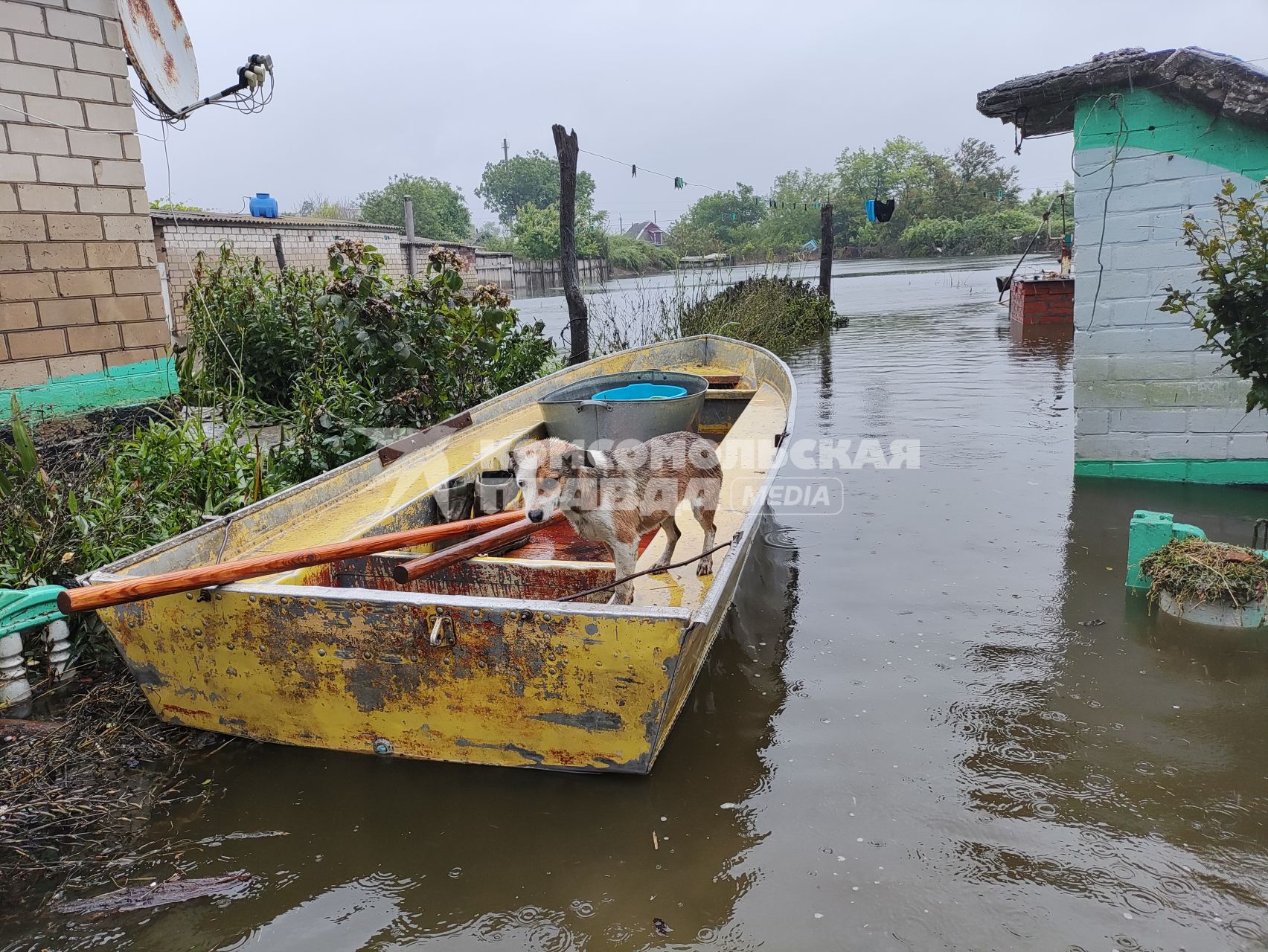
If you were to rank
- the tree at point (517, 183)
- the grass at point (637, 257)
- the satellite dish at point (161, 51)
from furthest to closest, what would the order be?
the tree at point (517, 183), the grass at point (637, 257), the satellite dish at point (161, 51)

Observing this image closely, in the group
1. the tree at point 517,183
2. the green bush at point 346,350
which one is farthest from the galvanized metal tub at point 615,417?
the tree at point 517,183

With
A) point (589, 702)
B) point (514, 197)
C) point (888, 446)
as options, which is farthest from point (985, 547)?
point (514, 197)

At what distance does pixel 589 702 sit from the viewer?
272 centimetres

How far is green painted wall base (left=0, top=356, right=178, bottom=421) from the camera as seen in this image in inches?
222

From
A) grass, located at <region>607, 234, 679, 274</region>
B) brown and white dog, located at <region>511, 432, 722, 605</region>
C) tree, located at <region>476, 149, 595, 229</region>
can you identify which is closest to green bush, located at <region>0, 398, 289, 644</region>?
brown and white dog, located at <region>511, 432, 722, 605</region>

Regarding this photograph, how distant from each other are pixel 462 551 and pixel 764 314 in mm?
13027

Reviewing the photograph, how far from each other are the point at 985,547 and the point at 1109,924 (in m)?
3.22

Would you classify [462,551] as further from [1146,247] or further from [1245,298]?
[1146,247]

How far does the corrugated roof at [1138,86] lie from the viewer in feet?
17.2

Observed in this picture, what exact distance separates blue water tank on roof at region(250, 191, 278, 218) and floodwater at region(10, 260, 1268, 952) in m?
14.3

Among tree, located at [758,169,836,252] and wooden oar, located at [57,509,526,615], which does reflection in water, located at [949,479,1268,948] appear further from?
tree, located at [758,169,836,252]

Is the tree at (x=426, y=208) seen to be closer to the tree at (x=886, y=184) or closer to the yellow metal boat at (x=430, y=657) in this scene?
the tree at (x=886, y=184)

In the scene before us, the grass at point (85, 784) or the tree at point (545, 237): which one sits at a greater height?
the tree at point (545, 237)

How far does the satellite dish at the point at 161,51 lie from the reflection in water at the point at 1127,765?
7.14 m
